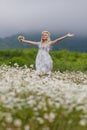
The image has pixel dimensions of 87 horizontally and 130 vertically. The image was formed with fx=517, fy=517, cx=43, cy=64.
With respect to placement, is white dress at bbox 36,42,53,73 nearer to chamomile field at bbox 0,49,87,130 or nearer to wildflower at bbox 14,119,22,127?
chamomile field at bbox 0,49,87,130

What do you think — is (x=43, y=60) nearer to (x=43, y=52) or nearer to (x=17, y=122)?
(x=43, y=52)

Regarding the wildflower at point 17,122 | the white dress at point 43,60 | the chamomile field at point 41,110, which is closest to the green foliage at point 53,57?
the white dress at point 43,60

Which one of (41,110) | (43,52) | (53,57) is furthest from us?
(53,57)

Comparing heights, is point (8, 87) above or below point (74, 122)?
above

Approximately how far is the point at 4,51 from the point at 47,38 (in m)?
14.7

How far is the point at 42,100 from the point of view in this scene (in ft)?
29.0

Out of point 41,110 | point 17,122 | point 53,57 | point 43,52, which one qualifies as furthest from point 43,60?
point 17,122

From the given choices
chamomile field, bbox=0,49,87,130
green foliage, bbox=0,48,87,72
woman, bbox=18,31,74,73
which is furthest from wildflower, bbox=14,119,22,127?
green foliage, bbox=0,48,87,72

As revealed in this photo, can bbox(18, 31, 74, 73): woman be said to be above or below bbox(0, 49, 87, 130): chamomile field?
above

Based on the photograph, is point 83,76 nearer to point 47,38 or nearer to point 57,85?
point 47,38

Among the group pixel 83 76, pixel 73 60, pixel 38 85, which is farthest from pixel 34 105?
pixel 73 60

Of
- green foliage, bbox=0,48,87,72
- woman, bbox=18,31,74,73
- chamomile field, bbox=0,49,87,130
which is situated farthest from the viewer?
green foliage, bbox=0,48,87,72

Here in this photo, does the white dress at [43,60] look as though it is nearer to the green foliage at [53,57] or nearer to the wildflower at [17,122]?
the green foliage at [53,57]

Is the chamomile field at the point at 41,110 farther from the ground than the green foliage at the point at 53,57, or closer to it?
closer to it
